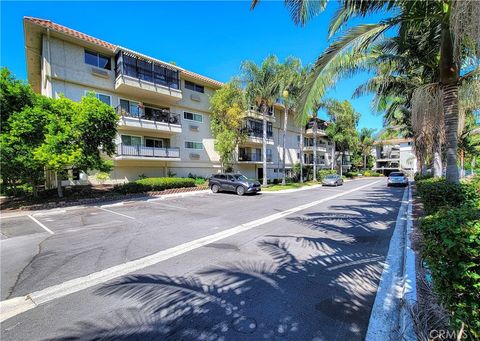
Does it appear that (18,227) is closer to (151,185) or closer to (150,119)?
(151,185)

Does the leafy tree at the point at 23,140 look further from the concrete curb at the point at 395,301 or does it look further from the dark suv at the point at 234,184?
the concrete curb at the point at 395,301

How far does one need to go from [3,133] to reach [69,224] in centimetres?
696

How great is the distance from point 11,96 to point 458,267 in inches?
703

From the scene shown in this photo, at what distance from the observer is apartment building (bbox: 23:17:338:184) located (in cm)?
1662

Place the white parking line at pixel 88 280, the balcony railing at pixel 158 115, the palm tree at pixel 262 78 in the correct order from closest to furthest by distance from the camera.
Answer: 1. the white parking line at pixel 88 280
2. the balcony railing at pixel 158 115
3. the palm tree at pixel 262 78

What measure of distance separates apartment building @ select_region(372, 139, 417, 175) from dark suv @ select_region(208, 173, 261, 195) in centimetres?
5386

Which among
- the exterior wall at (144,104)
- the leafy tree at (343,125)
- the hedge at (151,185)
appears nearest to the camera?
the exterior wall at (144,104)

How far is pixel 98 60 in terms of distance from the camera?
1855 centimetres

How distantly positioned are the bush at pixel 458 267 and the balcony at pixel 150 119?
67.0 feet

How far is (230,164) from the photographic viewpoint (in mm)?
26969

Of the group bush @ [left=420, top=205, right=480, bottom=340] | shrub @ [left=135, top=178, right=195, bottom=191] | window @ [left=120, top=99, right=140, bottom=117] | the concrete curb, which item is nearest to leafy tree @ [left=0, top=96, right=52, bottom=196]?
shrub @ [left=135, top=178, right=195, bottom=191]

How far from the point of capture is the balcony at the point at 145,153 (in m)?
18.3

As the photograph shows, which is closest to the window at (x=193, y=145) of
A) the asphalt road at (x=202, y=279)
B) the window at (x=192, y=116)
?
the window at (x=192, y=116)

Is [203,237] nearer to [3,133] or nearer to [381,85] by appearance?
[381,85]
